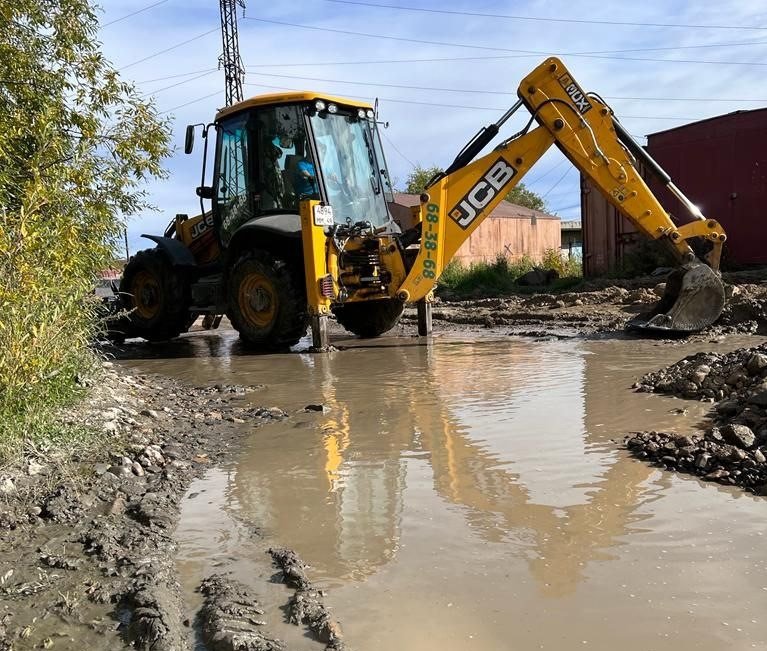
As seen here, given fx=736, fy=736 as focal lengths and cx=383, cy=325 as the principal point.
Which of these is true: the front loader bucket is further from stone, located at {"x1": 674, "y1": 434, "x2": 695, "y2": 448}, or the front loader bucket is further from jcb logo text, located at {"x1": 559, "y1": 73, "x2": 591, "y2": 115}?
stone, located at {"x1": 674, "y1": 434, "x2": 695, "y2": 448}

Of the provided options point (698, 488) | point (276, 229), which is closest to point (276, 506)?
point (698, 488)

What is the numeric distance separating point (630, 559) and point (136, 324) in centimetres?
939

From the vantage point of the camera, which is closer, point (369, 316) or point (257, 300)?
point (257, 300)

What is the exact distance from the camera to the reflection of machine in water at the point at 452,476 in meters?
3.03

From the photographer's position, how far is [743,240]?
14562 mm

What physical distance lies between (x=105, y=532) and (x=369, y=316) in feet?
25.8

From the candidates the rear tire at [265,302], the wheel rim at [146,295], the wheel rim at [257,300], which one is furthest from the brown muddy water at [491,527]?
the wheel rim at [146,295]

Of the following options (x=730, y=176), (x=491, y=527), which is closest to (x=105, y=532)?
(x=491, y=527)

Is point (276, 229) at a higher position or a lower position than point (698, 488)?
higher

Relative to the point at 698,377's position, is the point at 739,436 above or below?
below

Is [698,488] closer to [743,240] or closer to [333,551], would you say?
[333,551]

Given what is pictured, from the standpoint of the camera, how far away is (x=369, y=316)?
10867 millimetres

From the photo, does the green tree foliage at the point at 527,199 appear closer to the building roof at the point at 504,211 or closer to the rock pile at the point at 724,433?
the building roof at the point at 504,211

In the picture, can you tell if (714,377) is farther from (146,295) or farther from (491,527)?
(146,295)
